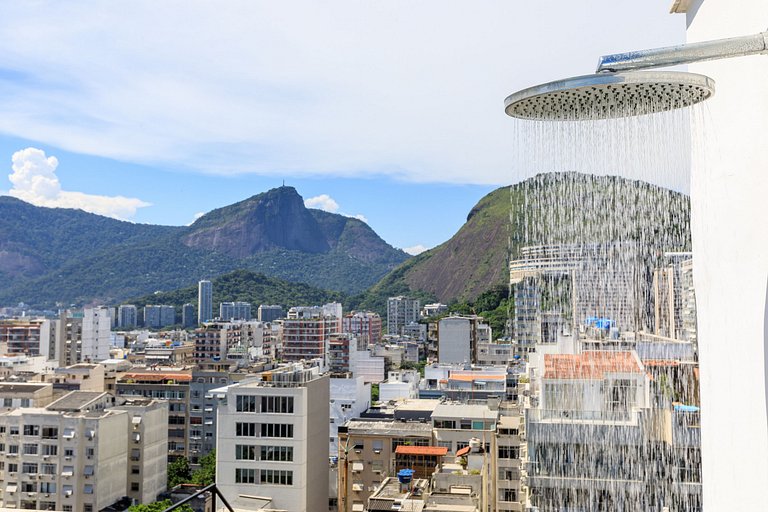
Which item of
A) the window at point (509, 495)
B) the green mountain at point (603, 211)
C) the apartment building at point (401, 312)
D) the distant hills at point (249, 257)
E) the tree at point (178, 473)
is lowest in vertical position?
the tree at point (178, 473)

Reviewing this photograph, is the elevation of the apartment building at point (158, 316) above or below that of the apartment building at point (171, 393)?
above

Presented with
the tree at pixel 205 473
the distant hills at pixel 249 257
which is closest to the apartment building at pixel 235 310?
the distant hills at pixel 249 257

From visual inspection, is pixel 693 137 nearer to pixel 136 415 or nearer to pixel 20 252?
pixel 136 415

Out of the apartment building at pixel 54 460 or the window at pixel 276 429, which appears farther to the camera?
the apartment building at pixel 54 460

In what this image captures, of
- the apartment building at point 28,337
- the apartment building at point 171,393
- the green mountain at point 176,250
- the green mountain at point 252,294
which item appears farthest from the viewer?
the green mountain at point 176,250

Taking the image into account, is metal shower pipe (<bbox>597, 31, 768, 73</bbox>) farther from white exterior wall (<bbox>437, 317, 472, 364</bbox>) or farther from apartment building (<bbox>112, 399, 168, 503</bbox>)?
white exterior wall (<bbox>437, 317, 472, 364</bbox>)

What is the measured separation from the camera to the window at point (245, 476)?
12062mm

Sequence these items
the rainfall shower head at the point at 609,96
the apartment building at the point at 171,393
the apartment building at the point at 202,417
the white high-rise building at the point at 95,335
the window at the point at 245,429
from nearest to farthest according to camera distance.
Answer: the rainfall shower head at the point at 609,96
the window at the point at 245,429
the apartment building at the point at 202,417
the apartment building at the point at 171,393
the white high-rise building at the point at 95,335

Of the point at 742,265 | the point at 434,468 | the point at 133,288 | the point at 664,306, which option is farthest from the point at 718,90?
the point at 133,288

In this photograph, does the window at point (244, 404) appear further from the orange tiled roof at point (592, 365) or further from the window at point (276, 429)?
the orange tiled roof at point (592, 365)

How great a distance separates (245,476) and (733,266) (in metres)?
11.4

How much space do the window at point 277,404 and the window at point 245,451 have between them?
0.66 metres

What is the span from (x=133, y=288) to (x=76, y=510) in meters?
97.3

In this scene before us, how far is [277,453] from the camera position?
12.1m
